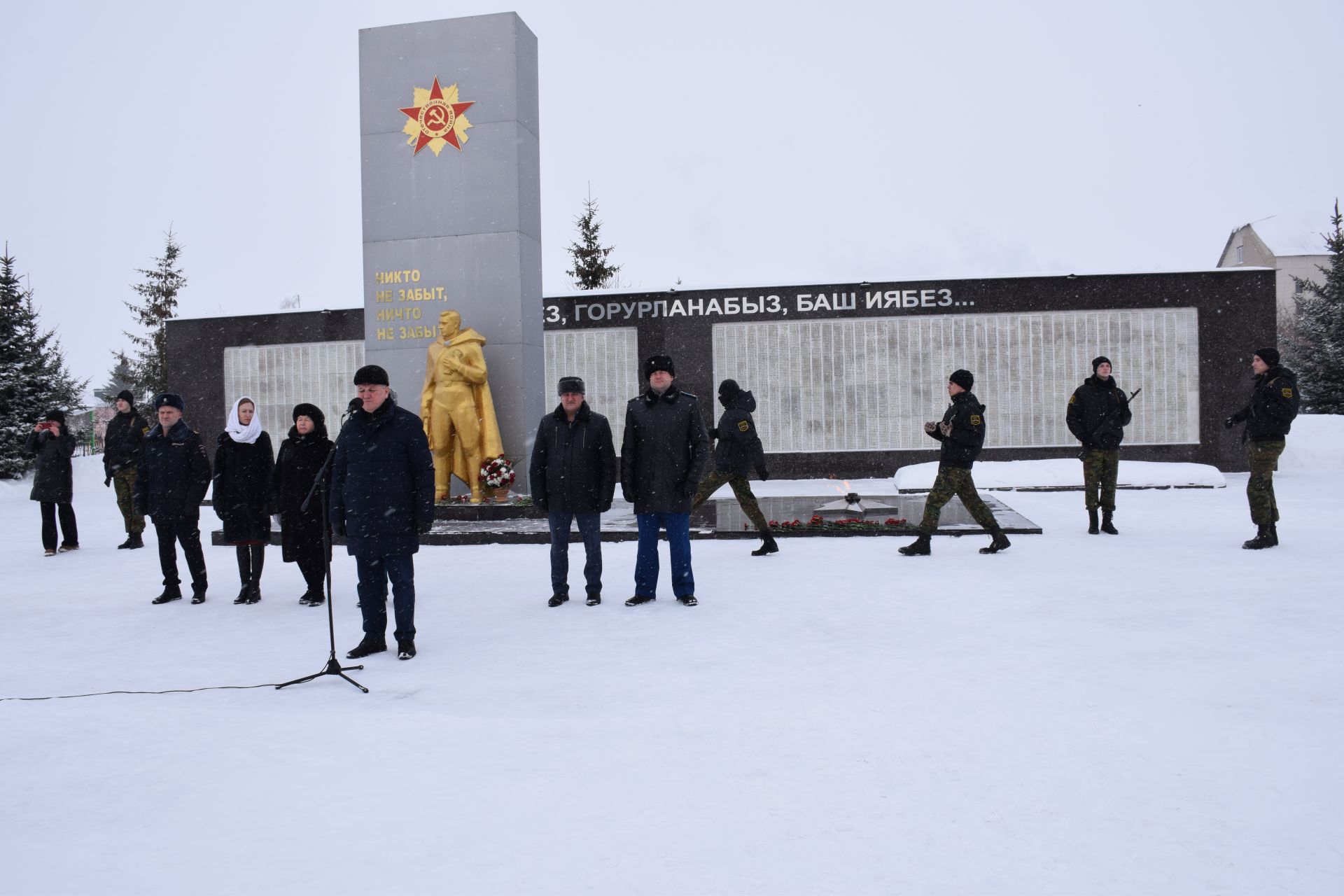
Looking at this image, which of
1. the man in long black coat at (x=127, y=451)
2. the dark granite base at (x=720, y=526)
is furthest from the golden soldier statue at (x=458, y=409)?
the man in long black coat at (x=127, y=451)

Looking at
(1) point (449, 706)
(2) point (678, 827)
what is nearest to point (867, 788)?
(2) point (678, 827)

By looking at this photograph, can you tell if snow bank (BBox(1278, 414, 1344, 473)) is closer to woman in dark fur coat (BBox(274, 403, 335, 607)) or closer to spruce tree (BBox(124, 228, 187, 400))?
woman in dark fur coat (BBox(274, 403, 335, 607))

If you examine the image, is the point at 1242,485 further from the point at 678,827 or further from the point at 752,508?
the point at 678,827

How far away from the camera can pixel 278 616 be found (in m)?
7.09

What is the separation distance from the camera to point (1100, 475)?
10.2m

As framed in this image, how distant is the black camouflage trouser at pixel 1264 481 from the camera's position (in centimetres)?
876

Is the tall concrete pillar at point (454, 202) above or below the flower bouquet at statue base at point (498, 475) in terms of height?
above

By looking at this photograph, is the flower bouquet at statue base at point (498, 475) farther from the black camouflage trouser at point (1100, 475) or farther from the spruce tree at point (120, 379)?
the spruce tree at point (120, 379)

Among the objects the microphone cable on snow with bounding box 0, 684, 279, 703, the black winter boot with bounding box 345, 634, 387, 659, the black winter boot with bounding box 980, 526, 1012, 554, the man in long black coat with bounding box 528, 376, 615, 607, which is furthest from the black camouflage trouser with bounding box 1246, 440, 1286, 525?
the microphone cable on snow with bounding box 0, 684, 279, 703

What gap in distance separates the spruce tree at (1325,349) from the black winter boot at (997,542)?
2003 cm

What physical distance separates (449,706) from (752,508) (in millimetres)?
4888

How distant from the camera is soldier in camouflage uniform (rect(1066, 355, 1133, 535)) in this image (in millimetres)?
10070

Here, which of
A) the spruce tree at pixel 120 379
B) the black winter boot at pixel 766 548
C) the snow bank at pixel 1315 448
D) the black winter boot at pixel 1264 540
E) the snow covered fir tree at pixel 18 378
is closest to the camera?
the black winter boot at pixel 1264 540

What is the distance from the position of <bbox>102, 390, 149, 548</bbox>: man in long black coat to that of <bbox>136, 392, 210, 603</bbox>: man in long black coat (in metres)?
3.98
